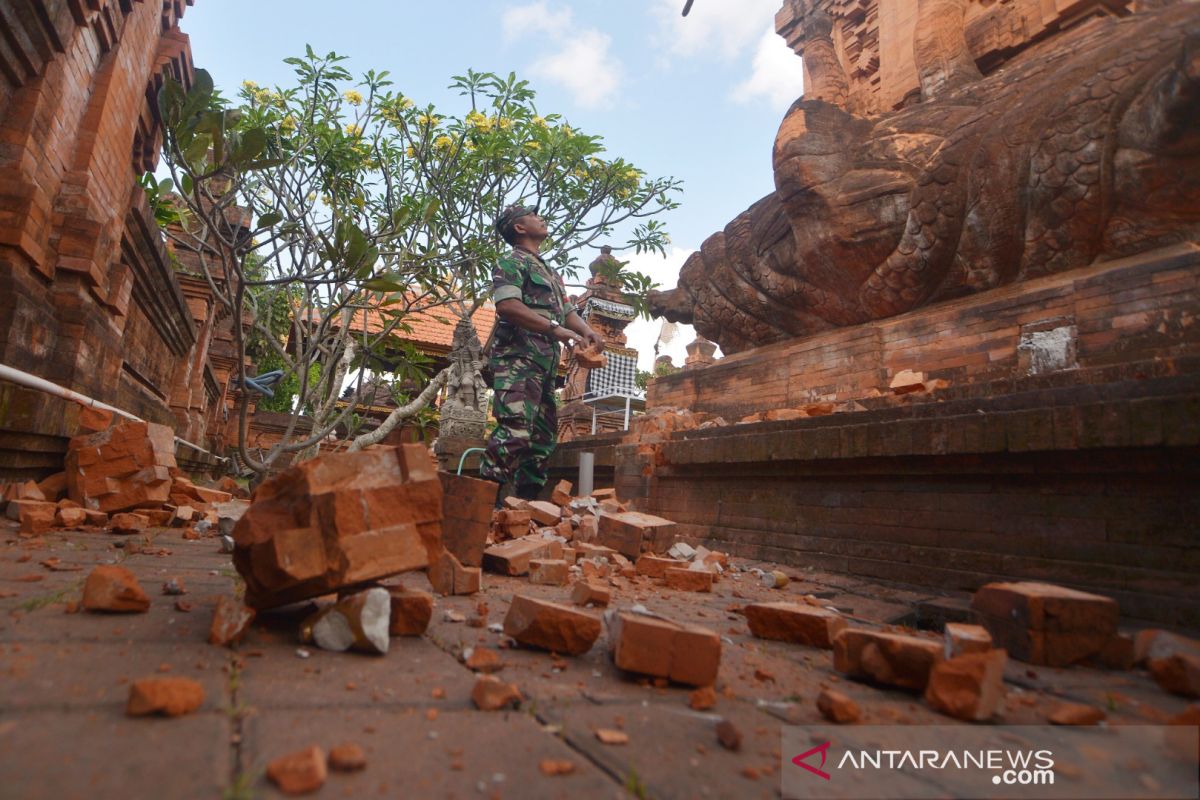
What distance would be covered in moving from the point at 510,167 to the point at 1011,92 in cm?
592

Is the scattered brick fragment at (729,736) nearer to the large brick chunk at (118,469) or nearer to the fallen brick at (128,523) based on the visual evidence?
the fallen brick at (128,523)

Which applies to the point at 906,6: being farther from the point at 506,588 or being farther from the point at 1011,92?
the point at 506,588

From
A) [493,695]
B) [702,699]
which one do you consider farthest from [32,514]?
[702,699]

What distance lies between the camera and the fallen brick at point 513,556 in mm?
2730

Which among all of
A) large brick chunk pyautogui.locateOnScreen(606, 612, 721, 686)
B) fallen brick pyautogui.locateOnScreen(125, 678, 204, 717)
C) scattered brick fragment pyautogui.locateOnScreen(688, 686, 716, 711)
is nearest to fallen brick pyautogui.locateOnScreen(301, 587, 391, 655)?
fallen brick pyautogui.locateOnScreen(125, 678, 204, 717)

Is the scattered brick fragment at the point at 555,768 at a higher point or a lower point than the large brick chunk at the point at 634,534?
lower

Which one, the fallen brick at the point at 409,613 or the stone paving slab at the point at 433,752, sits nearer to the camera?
the stone paving slab at the point at 433,752

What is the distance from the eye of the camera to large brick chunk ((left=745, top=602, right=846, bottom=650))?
180 centimetres

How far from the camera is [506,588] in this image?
2.48 meters

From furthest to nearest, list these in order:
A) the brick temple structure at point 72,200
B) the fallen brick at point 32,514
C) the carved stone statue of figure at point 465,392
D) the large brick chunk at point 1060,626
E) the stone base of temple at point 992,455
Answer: the carved stone statue of figure at point 465,392, the brick temple structure at point 72,200, the fallen brick at point 32,514, the stone base of temple at point 992,455, the large brick chunk at point 1060,626

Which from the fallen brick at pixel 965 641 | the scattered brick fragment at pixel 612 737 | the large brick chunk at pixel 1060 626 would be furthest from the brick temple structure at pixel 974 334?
the scattered brick fragment at pixel 612 737

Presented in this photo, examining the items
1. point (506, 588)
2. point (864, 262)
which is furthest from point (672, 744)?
point (864, 262)

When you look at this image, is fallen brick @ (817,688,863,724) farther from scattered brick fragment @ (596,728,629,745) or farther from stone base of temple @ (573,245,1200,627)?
stone base of temple @ (573,245,1200,627)

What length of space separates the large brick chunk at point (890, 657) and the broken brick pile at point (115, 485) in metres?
3.02
